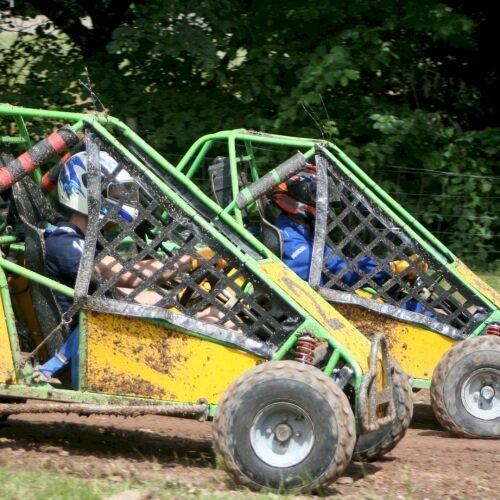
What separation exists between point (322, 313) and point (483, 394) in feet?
4.85

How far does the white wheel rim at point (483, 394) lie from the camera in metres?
6.75

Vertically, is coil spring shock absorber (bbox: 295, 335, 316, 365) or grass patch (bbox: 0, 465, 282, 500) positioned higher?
coil spring shock absorber (bbox: 295, 335, 316, 365)

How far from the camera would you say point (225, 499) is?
4984 mm

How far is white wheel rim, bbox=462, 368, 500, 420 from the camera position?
6754 millimetres

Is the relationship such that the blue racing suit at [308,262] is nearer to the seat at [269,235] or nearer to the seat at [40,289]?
the seat at [269,235]

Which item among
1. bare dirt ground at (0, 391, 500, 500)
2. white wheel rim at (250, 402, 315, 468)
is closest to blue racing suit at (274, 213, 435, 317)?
bare dirt ground at (0, 391, 500, 500)

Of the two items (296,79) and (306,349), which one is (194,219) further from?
(296,79)

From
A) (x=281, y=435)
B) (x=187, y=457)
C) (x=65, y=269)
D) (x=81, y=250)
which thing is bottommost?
(x=187, y=457)

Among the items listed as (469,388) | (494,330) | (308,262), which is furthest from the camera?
(308,262)

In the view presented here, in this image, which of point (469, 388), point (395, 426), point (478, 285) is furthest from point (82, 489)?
point (478, 285)

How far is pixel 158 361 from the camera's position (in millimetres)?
5586

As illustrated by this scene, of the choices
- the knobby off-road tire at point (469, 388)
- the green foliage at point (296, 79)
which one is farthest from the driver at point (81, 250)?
the green foliage at point (296, 79)

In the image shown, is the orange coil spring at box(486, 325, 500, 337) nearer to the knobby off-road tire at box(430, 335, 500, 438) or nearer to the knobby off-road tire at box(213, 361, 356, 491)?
the knobby off-road tire at box(430, 335, 500, 438)

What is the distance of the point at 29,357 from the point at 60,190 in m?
0.88
